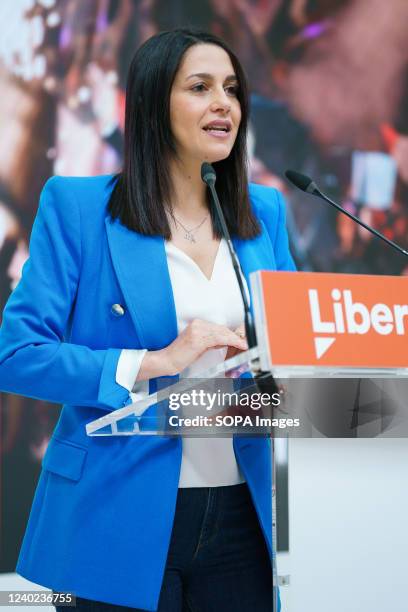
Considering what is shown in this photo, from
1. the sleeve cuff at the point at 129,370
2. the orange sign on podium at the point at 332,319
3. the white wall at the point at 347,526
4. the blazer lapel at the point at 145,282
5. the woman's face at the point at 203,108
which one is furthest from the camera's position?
the woman's face at the point at 203,108

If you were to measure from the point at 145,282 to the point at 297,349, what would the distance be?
50cm

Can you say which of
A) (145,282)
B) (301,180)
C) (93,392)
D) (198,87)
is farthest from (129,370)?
(198,87)

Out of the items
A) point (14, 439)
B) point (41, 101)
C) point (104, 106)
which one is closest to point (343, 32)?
point (104, 106)

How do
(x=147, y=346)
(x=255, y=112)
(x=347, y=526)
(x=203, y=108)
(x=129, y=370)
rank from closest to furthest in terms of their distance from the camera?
1. (x=347, y=526)
2. (x=129, y=370)
3. (x=147, y=346)
4. (x=203, y=108)
5. (x=255, y=112)

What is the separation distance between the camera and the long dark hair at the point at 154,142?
155cm

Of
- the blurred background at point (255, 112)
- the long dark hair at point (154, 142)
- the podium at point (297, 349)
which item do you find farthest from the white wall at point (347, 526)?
the blurred background at point (255, 112)

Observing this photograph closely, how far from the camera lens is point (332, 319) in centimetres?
106

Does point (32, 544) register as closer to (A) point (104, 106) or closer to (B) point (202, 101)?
(B) point (202, 101)

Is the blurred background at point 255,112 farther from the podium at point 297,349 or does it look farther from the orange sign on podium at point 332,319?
the orange sign on podium at point 332,319

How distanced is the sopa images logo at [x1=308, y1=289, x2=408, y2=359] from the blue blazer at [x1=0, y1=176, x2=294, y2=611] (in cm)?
40

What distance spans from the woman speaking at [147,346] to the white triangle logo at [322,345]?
20cm

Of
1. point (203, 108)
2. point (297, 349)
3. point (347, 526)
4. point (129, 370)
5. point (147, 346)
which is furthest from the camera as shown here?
point (203, 108)

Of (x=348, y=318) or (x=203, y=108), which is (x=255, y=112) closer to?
(x=203, y=108)

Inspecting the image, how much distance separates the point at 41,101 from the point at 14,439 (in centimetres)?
Result: 148
